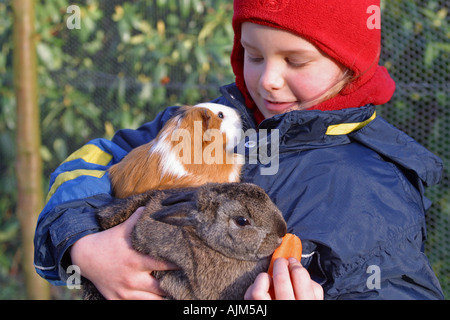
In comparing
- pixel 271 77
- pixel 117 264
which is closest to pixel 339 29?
pixel 271 77

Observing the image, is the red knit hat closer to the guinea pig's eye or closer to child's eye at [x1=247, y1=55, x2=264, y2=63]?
child's eye at [x1=247, y1=55, x2=264, y2=63]

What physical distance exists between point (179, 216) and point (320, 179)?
543 millimetres

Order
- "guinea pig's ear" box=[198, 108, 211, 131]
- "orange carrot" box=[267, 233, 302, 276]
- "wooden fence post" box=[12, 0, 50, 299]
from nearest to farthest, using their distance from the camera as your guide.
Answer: "orange carrot" box=[267, 233, 302, 276]
"guinea pig's ear" box=[198, 108, 211, 131]
"wooden fence post" box=[12, 0, 50, 299]

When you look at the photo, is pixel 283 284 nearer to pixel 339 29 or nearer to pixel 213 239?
pixel 213 239

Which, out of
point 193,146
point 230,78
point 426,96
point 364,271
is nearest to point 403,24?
point 426,96

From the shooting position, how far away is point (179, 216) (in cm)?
168

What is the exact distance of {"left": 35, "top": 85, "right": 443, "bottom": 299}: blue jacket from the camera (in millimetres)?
1612

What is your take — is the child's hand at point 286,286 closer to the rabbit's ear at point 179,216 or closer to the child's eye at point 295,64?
the rabbit's ear at point 179,216

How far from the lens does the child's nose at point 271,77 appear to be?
6.29 feet

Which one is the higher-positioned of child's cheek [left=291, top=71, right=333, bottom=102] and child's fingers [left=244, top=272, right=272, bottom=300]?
child's cheek [left=291, top=71, right=333, bottom=102]

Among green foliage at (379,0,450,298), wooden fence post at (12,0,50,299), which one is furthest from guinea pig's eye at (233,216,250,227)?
wooden fence post at (12,0,50,299)

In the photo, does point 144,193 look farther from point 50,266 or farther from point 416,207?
point 416,207

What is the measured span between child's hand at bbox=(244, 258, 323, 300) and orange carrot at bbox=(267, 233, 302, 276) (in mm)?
60
